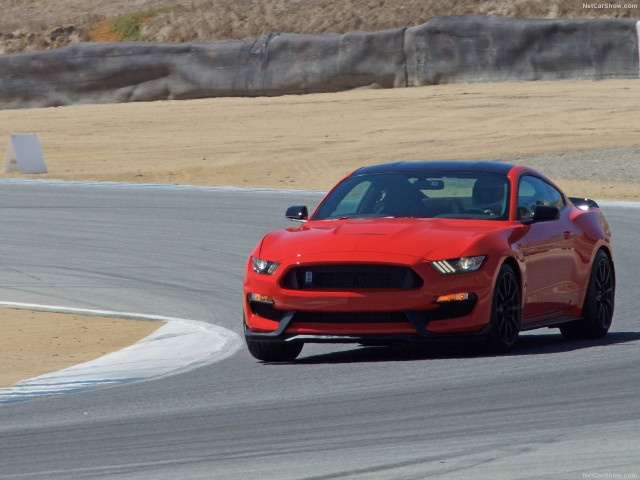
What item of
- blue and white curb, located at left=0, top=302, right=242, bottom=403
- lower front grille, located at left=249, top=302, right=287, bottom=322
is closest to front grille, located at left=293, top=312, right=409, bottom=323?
lower front grille, located at left=249, top=302, right=287, bottom=322

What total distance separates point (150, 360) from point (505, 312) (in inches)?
98.9

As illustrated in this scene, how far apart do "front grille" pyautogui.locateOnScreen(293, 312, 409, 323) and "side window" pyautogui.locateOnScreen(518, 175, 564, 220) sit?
1590 millimetres

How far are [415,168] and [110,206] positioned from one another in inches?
446

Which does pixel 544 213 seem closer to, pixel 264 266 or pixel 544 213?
pixel 544 213

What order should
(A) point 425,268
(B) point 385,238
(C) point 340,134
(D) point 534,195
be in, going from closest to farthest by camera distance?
(A) point 425,268 → (B) point 385,238 → (D) point 534,195 → (C) point 340,134

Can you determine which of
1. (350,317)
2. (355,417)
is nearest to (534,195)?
(350,317)

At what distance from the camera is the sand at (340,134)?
85.6 feet

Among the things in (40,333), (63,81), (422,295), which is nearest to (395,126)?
(63,81)

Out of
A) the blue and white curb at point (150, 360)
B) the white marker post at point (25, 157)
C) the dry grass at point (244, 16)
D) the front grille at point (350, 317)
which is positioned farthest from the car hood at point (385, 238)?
the dry grass at point (244, 16)

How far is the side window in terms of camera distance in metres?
10.3

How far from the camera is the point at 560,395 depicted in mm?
7680

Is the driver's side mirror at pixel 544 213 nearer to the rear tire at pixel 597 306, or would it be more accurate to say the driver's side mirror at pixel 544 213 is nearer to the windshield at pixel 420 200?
the windshield at pixel 420 200

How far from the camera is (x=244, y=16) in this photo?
43.4m

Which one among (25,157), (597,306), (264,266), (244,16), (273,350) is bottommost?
(244,16)
